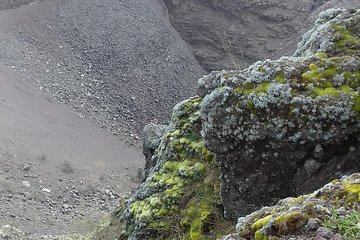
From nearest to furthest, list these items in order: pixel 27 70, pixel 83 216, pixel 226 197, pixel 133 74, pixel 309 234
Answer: pixel 309 234 < pixel 226 197 < pixel 83 216 < pixel 27 70 < pixel 133 74

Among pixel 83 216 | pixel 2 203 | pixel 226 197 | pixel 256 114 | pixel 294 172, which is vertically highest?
pixel 256 114

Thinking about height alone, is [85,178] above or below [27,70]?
below

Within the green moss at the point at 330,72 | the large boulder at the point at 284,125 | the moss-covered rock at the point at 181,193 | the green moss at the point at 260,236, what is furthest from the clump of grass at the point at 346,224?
the moss-covered rock at the point at 181,193

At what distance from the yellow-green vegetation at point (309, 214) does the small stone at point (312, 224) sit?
0.14 feet

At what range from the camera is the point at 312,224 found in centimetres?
305

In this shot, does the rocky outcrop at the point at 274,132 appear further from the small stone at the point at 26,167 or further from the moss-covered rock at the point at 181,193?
the small stone at the point at 26,167

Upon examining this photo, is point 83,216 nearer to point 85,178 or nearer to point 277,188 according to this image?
point 85,178

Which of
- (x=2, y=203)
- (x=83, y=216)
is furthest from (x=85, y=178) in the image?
(x=2, y=203)

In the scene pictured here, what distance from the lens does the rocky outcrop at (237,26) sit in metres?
26.7

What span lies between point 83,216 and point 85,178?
2.29 meters

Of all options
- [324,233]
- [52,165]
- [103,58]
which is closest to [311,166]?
[324,233]

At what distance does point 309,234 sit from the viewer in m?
3.05

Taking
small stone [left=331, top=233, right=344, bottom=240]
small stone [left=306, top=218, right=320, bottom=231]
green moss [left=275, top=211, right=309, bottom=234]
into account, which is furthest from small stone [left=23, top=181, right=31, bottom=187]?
small stone [left=331, top=233, right=344, bottom=240]

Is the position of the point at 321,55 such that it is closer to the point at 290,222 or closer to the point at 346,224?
the point at 290,222
